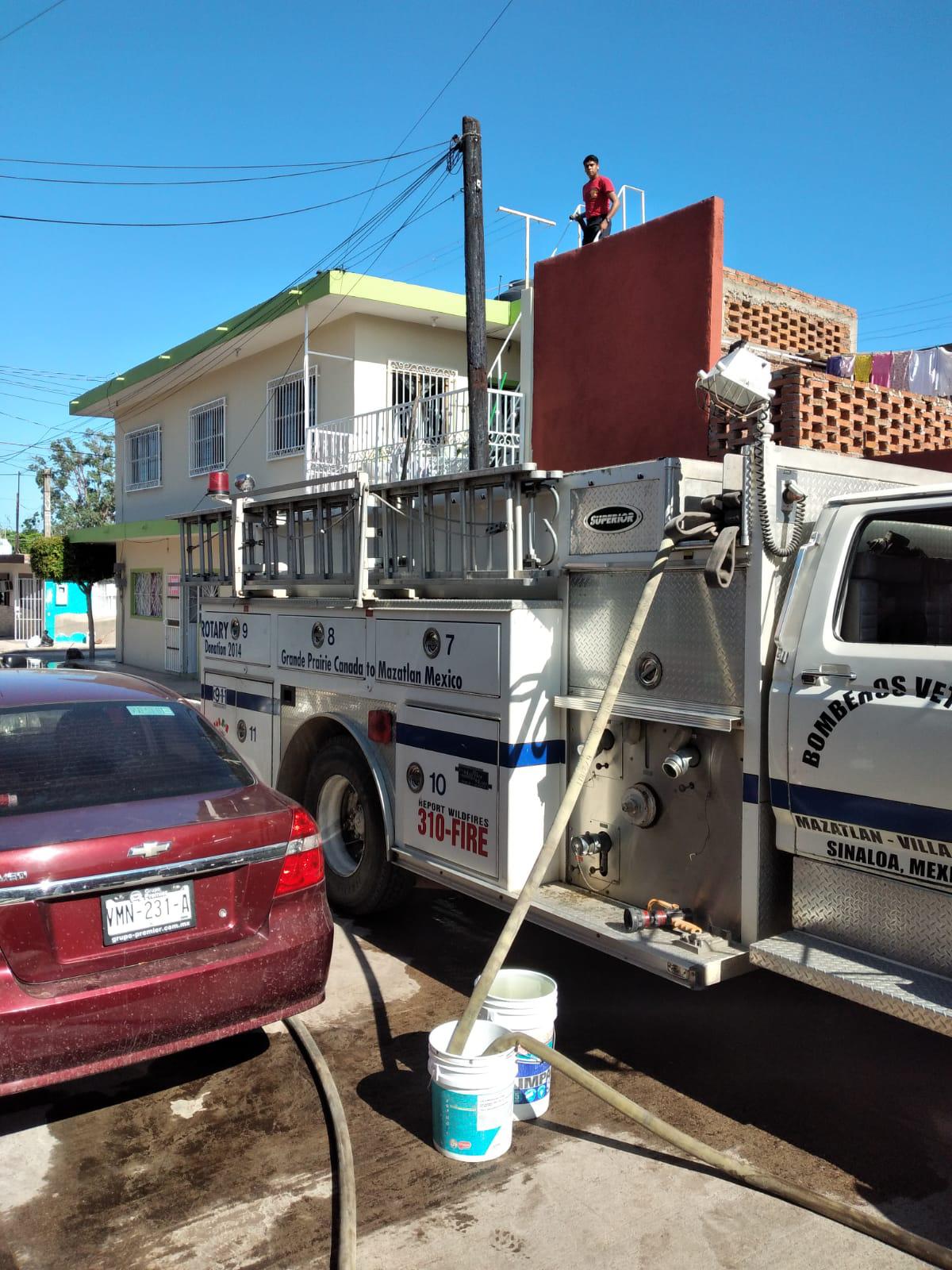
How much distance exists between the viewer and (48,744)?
12.8 ft

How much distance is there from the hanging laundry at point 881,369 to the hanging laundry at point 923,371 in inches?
8.0

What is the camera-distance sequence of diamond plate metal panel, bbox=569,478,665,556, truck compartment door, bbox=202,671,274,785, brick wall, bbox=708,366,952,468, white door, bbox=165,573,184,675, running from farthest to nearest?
white door, bbox=165,573,184,675
brick wall, bbox=708,366,952,468
truck compartment door, bbox=202,671,274,785
diamond plate metal panel, bbox=569,478,665,556

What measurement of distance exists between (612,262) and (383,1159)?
10.2 metres

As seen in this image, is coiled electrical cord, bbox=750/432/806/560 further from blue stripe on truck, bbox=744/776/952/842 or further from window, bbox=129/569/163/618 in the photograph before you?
window, bbox=129/569/163/618

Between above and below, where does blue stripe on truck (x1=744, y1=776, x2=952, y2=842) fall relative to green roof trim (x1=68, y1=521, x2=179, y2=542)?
below

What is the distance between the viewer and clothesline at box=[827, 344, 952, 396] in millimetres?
10539

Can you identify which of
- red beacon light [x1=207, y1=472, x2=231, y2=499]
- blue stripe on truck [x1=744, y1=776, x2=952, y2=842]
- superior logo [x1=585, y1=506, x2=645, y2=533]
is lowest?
blue stripe on truck [x1=744, y1=776, x2=952, y2=842]

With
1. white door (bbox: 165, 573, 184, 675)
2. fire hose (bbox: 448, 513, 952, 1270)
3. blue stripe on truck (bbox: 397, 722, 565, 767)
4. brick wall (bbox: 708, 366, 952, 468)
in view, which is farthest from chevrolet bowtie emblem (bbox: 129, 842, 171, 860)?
Result: white door (bbox: 165, 573, 184, 675)

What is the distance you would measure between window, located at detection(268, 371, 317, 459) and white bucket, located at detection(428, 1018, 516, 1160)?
15.5 metres

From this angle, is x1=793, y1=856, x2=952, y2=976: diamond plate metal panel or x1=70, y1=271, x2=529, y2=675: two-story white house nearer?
x1=793, y1=856, x2=952, y2=976: diamond plate metal panel

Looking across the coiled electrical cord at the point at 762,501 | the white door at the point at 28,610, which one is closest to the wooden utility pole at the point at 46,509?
the white door at the point at 28,610

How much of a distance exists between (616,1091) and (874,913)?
1112mm

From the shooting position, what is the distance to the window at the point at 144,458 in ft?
77.6

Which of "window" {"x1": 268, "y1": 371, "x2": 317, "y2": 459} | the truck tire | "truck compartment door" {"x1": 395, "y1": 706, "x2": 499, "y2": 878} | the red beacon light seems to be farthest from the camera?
"window" {"x1": 268, "y1": 371, "x2": 317, "y2": 459}
